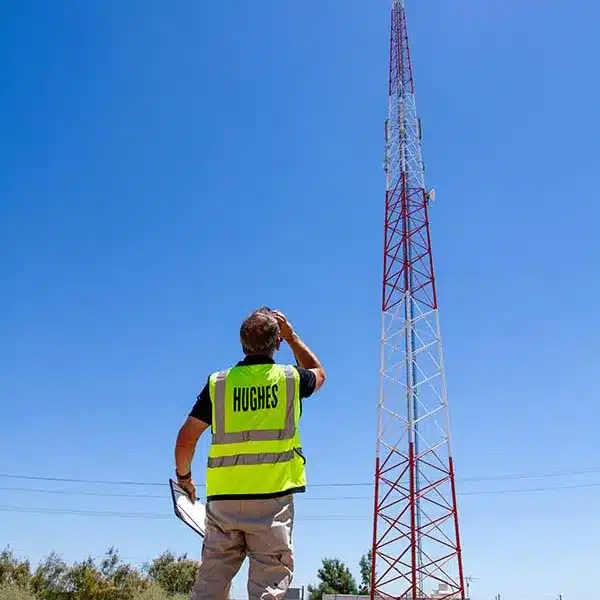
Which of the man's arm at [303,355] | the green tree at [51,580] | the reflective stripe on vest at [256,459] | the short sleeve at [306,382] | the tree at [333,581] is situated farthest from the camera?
the tree at [333,581]

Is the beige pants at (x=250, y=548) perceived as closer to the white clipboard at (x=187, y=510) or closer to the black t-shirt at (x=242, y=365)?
the white clipboard at (x=187, y=510)

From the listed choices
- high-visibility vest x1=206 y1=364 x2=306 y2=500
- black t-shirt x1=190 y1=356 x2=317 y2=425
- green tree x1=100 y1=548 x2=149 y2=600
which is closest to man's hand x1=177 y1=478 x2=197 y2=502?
high-visibility vest x1=206 y1=364 x2=306 y2=500

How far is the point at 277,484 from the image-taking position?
102 inches

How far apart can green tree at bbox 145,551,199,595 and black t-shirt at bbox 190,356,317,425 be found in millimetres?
35539

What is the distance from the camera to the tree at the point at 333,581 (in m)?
51.5

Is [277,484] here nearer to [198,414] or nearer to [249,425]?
[249,425]

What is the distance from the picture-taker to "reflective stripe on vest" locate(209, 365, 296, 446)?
8.77 feet

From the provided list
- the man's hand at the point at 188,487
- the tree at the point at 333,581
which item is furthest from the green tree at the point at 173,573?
the man's hand at the point at 188,487

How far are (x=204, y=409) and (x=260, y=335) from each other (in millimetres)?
414

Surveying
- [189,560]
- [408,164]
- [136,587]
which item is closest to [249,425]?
[408,164]

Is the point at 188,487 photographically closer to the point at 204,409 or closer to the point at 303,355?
the point at 204,409

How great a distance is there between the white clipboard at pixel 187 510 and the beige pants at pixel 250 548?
14 centimetres

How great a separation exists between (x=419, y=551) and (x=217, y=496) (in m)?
18.6

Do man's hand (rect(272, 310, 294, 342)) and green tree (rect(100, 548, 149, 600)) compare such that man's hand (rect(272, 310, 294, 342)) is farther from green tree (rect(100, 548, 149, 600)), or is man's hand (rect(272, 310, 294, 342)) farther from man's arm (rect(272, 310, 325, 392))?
green tree (rect(100, 548, 149, 600))
